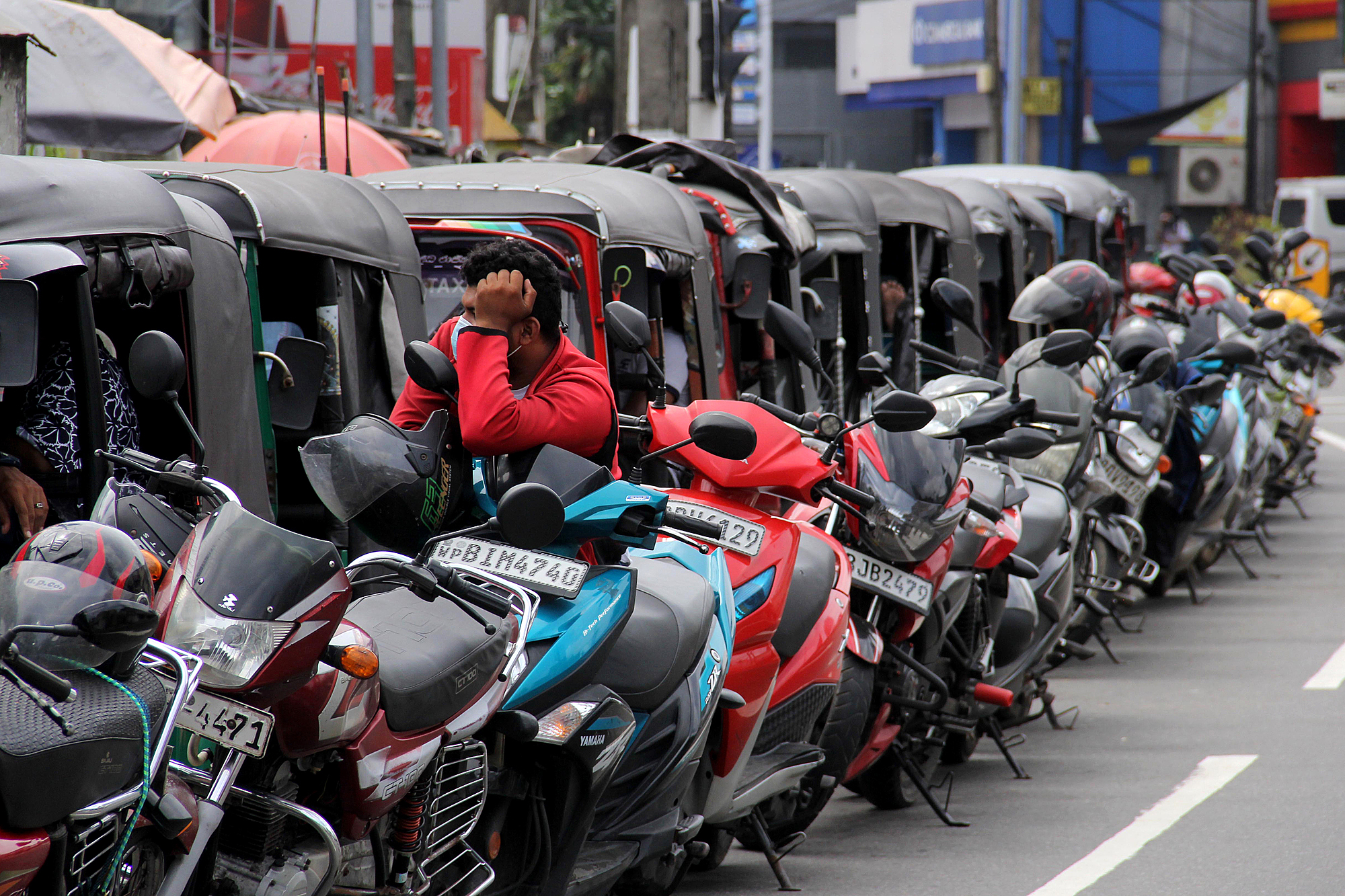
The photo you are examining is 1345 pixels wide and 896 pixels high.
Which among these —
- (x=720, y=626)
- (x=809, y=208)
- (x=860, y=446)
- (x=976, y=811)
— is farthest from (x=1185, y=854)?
(x=809, y=208)

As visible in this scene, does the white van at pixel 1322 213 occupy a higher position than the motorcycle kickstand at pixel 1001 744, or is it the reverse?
the white van at pixel 1322 213

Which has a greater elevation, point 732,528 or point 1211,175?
point 1211,175

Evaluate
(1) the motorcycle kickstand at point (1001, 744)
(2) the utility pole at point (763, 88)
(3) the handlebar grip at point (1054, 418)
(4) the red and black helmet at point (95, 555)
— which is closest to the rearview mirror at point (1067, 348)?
(3) the handlebar grip at point (1054, 418)

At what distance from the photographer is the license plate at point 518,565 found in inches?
151

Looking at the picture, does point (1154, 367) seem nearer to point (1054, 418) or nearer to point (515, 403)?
point (1054, 418)

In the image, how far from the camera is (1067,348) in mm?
6367

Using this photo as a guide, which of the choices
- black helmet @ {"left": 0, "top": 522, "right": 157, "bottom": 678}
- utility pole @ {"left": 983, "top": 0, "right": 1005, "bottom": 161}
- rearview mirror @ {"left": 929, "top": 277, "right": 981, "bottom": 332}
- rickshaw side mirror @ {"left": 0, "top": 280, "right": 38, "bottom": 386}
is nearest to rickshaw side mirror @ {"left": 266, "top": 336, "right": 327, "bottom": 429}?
rickshaw side mirror @ {"left": 0, "top": 280, "right": 38, "bottom": 386}

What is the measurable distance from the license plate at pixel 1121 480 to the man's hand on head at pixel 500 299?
5732 millimetres

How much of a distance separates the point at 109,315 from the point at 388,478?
9.74ft

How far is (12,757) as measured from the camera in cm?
248

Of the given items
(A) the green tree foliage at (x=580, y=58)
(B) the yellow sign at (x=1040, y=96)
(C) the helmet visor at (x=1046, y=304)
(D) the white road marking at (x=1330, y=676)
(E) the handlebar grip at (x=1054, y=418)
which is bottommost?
(D) the white road marking at (x=1330, y=676)

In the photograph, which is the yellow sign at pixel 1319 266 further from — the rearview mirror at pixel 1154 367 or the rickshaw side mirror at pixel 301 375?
the rickshaw side mirror at pixel 301 375

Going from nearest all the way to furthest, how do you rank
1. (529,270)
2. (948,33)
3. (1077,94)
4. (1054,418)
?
(529,270) < (1054,418) < (1077,94) < (948,33)

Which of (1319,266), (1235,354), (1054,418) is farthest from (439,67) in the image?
(1319,266)
